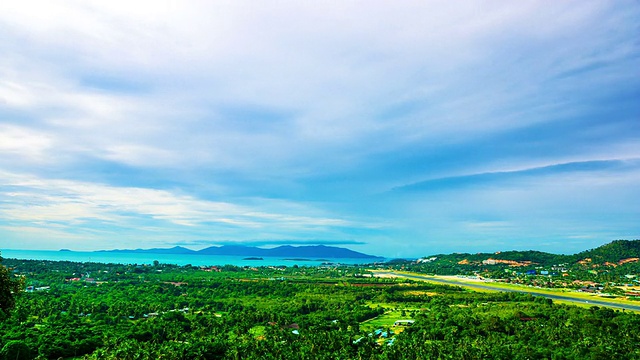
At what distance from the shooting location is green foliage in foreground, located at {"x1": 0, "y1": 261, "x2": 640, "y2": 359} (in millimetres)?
42062

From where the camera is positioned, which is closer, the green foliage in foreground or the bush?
the bush

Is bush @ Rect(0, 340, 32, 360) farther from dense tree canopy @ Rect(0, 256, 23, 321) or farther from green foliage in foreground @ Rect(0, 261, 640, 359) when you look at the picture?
dense tree canopy @ Rect(0, 256, 23, 321)

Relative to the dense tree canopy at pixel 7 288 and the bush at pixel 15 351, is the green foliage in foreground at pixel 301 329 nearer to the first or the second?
the bush at pixel 15 351

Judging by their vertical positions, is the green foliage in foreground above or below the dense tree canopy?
below

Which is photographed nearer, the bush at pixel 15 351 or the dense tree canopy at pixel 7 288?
the dense tree canopy at pixel 7 288

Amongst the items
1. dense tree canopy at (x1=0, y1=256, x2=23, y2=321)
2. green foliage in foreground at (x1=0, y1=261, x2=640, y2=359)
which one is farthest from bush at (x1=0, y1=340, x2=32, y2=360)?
dense tree canopy at (x1=0, y1=256, x2=23, y2=321)

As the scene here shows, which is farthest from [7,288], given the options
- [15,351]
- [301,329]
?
[301,329]

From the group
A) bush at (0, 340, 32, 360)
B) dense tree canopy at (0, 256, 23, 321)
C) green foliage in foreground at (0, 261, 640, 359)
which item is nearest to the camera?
dense tree canopy at (0, 256, 23, 321)

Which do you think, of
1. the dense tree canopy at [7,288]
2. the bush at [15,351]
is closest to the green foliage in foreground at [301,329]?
the bush at [15,351]

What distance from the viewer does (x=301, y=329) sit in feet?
184

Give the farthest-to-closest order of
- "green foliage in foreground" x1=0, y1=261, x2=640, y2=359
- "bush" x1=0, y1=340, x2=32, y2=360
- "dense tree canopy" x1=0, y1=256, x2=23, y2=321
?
1. "green foliage in foreground" x1=0, y1=261, x2=640, y2=359
2. "bush" x1=0, y1=340, x2=32, y2=360
3. "dense tree canopy" x1=0, y1=256, x2=23, y2=321

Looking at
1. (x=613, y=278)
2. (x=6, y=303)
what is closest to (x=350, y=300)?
(x=6, y=303)

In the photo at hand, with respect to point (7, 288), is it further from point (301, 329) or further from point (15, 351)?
point (301, 329)

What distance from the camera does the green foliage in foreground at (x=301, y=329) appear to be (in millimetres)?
42062
